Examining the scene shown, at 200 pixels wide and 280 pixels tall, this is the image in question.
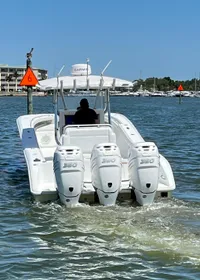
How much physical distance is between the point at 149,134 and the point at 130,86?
13.1 m

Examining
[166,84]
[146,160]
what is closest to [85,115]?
[146,160]

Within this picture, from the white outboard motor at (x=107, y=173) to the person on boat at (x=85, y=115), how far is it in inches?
92.1

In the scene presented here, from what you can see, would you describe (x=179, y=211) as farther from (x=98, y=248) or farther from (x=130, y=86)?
(x=130, y=86)

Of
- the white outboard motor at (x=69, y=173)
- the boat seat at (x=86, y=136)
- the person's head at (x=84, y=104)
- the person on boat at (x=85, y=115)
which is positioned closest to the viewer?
the white outboard motor at (x=69, y=173)

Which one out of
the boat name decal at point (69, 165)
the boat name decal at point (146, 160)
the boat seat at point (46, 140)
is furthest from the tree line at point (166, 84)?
the boat name decal at point (69, 165)

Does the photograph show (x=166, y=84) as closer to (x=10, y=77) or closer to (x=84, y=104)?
(x=10, y=77)

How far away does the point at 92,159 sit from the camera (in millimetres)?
8898

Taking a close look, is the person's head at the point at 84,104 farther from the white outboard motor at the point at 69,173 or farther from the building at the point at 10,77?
the building at the point at 10,77

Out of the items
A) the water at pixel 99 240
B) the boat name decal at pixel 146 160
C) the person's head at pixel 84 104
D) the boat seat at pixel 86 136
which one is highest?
the person's head at pixel 84 104

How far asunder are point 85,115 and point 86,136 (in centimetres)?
82

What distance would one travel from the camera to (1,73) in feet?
585

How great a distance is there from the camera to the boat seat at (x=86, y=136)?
33.8 feet

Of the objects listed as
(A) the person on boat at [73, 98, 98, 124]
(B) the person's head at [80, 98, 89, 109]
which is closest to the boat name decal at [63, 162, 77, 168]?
(A) the person on boat at [73, 98, 98, 124]

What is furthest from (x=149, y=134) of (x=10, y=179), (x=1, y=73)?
(x=1, y=73)
